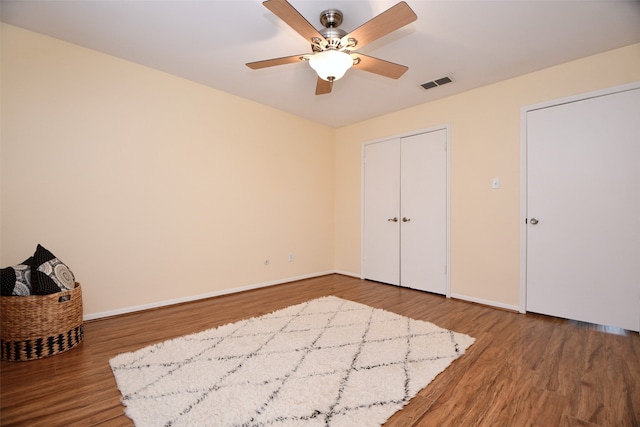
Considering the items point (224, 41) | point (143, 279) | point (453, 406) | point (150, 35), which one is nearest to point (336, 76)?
point (224, 41)

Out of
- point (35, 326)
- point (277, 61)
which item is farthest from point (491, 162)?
point (35, 326)

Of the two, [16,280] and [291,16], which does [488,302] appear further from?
[16,280]

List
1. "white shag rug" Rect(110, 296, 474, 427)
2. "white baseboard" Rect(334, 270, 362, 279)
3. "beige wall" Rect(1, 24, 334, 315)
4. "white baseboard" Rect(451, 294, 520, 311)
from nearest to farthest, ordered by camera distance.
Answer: "white shag rug" Rect(110, 296, 474, 427), "beige wall" Rect(1, 24, 334, 315), "white baseboard" Rect(451, 294, 520, 311), "white baseboard" Rect(334, 270, 362, 279)

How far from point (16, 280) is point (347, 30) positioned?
3044 millimetres

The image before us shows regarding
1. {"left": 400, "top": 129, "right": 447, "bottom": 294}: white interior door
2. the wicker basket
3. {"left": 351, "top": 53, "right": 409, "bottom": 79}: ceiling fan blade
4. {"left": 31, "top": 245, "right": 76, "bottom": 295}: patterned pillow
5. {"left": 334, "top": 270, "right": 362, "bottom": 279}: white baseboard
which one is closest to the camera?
the wicker basket

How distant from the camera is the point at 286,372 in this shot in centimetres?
176

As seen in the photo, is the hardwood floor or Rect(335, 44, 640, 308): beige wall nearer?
the hardwood floor

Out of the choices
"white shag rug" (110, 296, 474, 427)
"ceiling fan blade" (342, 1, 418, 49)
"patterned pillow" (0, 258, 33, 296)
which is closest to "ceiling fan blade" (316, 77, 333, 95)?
"ceiling fan blade" (342, 1, 418, 49)

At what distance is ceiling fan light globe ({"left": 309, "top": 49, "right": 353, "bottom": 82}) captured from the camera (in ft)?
6.30

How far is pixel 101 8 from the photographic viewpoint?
2064mm

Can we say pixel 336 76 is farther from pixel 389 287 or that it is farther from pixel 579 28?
pixel 389 287

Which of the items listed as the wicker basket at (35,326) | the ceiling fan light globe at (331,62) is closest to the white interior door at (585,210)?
the ceiling fan light globe at (331,62)

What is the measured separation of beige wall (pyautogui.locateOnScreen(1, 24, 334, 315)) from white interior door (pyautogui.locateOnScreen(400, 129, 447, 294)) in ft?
5.44

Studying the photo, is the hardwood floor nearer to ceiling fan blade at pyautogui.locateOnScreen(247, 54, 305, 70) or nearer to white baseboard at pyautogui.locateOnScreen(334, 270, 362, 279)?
white baseboard at pyautogui.locateOnScreen(334, 270, 362, 279)
